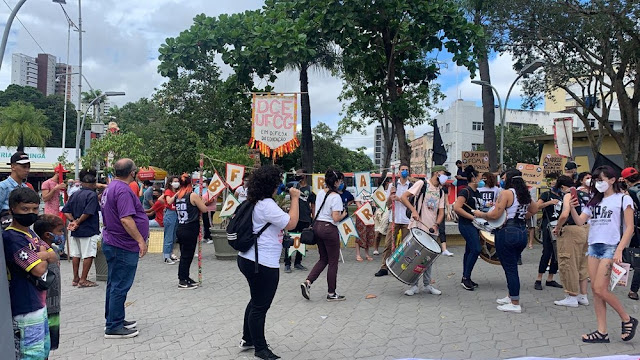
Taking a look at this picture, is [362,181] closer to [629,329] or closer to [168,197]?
[168,197]

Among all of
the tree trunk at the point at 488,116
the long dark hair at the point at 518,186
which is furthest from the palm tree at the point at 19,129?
the long dark hair at the point at 518,186

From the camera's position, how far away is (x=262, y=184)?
15.3 ft

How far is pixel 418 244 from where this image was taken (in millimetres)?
6637

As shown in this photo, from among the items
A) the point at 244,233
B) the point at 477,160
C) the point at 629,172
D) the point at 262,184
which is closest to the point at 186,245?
the point at 244,233

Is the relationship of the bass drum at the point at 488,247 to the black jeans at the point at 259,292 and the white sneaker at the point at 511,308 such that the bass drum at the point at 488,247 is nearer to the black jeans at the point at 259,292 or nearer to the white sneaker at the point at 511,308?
the white sneaker at the point at 511,308

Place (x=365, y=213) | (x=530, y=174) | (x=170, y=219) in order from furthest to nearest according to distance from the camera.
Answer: (x=530, y=174) → (x=170, y=219) → (x=365, y=213)

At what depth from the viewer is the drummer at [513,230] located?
6195 millimetres

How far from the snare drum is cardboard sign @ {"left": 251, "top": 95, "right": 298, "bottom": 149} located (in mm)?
4018

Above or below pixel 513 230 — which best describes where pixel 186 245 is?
below

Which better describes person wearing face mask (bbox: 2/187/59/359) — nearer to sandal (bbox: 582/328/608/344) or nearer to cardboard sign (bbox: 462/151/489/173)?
sandal (bbox: 582/328/608/344)

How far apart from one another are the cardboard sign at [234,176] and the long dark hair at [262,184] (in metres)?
4.82

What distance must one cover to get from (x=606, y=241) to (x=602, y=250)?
119mm

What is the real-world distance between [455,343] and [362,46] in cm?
744

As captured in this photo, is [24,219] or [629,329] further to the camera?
[629,329]
